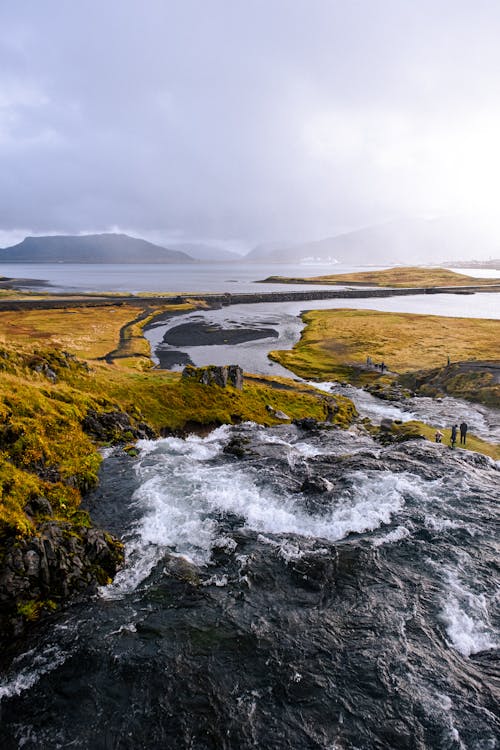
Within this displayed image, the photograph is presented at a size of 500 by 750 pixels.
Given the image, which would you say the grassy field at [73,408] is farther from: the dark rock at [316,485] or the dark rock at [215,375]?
the dark rock at [316,485]

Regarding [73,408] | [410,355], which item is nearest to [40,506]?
[73,408]

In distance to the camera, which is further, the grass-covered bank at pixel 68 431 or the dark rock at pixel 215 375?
the dark rock at pixel 215 375

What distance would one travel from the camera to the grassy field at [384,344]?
8269cm

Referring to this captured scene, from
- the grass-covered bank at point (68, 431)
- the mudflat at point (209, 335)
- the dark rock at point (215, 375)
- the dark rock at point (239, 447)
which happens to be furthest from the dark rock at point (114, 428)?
the mudflat at point (209, 335)

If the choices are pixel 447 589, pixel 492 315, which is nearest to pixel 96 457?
pixel 447 589

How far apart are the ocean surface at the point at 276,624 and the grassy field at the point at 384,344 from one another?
50690mm

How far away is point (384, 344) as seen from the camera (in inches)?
4038

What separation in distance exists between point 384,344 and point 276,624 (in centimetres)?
9357

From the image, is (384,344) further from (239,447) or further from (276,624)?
(276,624)

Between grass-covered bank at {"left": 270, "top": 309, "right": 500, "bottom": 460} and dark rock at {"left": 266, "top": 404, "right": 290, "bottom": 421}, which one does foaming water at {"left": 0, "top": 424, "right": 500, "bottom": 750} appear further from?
grass-covered bank at {"left": 270, "top": 309, "right": 500, "bottom": 460}

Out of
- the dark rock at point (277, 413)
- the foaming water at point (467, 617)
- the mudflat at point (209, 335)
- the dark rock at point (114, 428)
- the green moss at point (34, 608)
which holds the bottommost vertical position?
the foaming water at point (467, 617)

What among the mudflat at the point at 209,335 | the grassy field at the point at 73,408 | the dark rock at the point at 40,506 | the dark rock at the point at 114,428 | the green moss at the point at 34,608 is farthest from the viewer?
the mudflat at the point at 209,335

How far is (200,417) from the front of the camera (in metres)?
43.0

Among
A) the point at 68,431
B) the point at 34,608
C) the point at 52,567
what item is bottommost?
the point at 34,608
